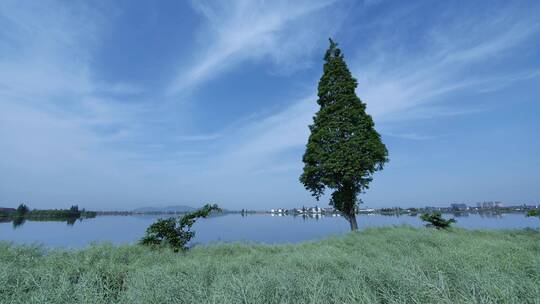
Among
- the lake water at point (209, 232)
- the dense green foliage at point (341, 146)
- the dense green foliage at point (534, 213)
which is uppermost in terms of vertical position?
the dense green foliage at point (341, 146)

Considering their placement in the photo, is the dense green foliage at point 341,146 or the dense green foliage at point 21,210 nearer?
the dense green foliage at point 341,146

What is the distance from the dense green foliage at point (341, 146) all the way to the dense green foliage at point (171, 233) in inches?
356

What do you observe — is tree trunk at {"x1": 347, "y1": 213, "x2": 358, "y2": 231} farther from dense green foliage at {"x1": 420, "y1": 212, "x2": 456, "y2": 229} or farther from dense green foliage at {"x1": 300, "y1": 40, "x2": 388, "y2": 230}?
dense green foliage at {"x1": 420, "y1": 212, "x2": 456, "y2": 229}

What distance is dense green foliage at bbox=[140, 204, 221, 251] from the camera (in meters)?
10.5

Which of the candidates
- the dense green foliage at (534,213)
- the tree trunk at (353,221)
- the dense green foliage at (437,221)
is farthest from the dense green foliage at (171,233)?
the dense green foliage at (534,213)

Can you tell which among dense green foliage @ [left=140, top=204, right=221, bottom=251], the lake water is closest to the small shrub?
the lake water

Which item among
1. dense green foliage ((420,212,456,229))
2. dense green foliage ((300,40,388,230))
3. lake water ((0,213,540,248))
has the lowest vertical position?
lake water ((0,213,540,248))

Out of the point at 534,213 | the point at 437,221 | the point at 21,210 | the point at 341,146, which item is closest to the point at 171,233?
the point at 341,146

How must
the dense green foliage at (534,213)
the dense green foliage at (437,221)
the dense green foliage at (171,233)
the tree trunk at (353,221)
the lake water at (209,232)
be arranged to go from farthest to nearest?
the tree trunk at (353,221)
the dense green foliage at (437,221)
the dense green foliage at (534,213)
the lake water at (209,232)
the dense green foliage at (171,233)

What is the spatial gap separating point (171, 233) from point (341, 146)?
10.9 meters

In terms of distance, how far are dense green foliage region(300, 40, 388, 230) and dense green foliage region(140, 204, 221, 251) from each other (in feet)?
29.6

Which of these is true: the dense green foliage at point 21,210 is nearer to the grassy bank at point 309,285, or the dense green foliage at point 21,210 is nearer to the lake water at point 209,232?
the lake water at point 209,232

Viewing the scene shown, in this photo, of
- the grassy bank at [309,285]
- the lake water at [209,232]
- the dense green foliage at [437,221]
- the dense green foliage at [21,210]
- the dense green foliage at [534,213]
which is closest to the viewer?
the grassy bank at [309,285]

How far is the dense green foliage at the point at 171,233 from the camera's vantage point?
1049 cm
